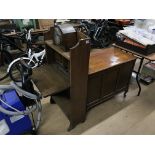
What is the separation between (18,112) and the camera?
1441 millimetres

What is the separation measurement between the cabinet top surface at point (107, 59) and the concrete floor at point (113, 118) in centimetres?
71

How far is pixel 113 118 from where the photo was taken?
202 centimetres

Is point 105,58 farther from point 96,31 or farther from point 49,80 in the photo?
point 96,31

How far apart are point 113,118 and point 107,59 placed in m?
0.80

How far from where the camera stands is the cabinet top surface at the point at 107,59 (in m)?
1.72

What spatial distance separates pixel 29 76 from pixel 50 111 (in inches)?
30.7

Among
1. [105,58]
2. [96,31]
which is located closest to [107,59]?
[105,58]

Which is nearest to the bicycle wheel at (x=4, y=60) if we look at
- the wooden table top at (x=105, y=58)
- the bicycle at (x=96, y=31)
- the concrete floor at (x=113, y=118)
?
the concrete floor at (x=113, y=118)

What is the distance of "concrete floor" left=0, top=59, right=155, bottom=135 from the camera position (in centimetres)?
185

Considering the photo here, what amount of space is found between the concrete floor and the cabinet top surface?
0.71 meters

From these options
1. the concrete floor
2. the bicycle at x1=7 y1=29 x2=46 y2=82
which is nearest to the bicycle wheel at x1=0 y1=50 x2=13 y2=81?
the bicycle at x1=7 y1=29 x2=46 y2=82

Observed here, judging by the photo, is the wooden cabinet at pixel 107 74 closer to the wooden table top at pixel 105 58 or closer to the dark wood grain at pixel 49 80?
the wooden table top at pixel 105 58

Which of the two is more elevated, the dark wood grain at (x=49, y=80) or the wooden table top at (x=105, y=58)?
the wooden table top at (x=105, y=58)

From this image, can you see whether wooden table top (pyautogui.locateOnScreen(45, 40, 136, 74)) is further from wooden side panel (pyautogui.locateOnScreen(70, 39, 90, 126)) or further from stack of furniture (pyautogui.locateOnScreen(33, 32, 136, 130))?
wooden side panel (pyautogui.locateOnScreen(70, 39, 90, 126))
